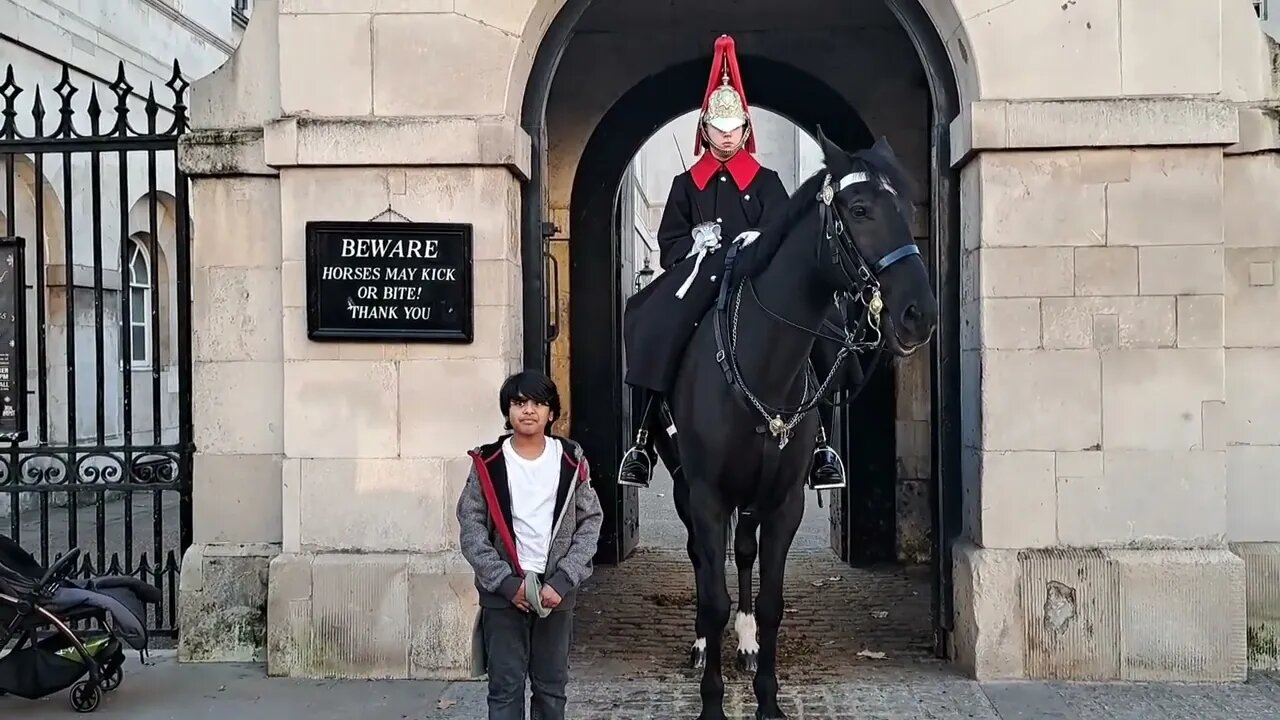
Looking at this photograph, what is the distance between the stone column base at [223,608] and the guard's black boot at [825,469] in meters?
2.98

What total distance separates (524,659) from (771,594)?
4.45ft

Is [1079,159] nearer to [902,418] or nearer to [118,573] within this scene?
[902,418]

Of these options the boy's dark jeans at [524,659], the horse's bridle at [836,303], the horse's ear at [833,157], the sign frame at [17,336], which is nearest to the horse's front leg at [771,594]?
the horse's bridle at [836,303]

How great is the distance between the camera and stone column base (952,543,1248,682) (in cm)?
521

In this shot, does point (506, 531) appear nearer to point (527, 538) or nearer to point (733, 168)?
point (527, 538)

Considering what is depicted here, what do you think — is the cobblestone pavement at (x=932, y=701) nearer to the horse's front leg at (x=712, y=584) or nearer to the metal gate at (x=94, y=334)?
the horse's front leg at (x=712, y=584)

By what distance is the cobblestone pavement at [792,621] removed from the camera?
5.79 m

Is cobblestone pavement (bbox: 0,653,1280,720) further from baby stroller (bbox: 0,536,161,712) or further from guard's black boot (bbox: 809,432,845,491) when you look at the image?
guard's black boot (bbox: 809,432,845,491)

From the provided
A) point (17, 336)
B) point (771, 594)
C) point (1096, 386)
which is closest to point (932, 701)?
point (771, 594)

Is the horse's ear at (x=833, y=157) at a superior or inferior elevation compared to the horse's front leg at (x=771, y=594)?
superior

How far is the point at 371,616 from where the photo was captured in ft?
17.9

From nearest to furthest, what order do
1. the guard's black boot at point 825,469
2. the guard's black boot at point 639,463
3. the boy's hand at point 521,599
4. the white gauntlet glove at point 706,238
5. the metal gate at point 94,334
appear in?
1. the boy's hand at point 521,599
2. the guard's black boot at point 825,469
3. the white gauntlet glove at point 706,238
4. the guard's black boot at point 639,463
5. the metal gate at point 94,334

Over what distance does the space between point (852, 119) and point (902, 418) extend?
2.60 metres

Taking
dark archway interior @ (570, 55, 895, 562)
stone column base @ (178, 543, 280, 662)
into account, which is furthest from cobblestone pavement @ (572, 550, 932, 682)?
stone column base @ (178, 543, 280, 662)
